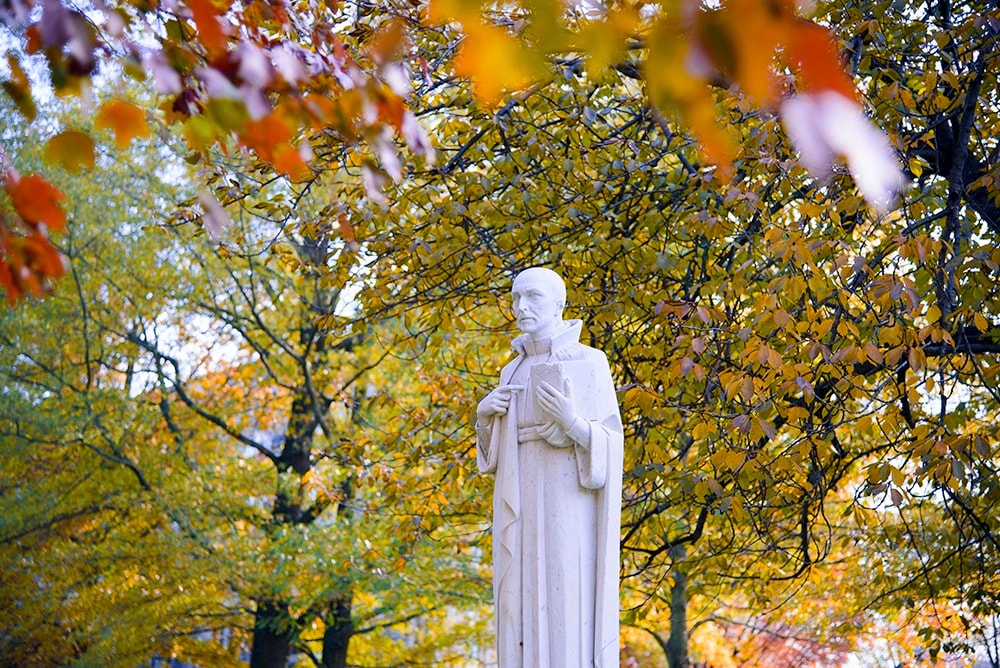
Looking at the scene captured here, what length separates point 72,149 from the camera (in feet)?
12.1

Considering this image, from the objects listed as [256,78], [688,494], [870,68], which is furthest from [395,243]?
[256,78]

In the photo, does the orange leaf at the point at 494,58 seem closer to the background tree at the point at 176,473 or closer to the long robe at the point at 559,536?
the long robe at the point at 559,536

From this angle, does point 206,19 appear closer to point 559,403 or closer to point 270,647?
point 559,403

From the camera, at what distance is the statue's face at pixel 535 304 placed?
20.9 ft

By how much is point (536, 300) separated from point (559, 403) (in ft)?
1.98

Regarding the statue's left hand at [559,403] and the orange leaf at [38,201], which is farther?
the statue's left hand at [559,403]

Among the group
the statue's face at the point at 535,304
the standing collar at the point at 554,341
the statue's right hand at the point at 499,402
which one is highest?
the statue's face at the point at 535,304

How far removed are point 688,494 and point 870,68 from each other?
3.37 metres

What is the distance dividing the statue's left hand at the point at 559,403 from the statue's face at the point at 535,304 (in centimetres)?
41

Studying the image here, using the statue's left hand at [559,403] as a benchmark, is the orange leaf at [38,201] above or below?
below

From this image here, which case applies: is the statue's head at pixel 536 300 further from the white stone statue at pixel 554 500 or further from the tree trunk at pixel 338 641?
the tree trunk at pixel 338 641

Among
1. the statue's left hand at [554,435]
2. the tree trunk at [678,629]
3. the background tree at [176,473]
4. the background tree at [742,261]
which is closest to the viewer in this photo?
the statue's left hand at [554,435]

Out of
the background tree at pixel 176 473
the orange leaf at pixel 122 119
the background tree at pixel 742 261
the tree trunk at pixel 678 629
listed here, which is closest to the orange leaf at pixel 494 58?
the orange leaf at pixel 122 119

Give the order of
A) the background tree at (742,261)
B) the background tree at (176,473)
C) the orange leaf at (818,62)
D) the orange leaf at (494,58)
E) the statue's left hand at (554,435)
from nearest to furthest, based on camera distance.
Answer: the orange leaf at (818,62)
the orange leaf at (494,58)
the statue's left hand at (554,435)
the background tree at (742,261)
the background tree at (176,473)
